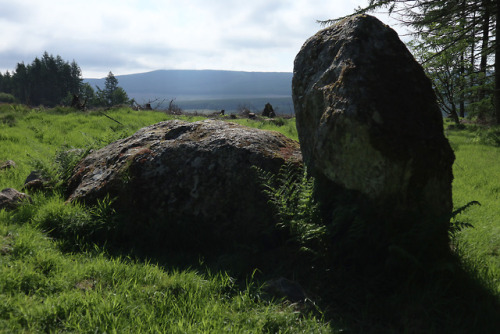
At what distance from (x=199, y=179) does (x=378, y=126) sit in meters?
2.49

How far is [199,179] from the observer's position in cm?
490

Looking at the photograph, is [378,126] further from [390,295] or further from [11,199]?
[11,199]

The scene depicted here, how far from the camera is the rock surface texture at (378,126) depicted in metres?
3.54

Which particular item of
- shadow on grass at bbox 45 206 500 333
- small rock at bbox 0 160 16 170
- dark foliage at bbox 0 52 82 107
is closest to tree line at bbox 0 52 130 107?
dark foliage at bbox 0 52 82 107

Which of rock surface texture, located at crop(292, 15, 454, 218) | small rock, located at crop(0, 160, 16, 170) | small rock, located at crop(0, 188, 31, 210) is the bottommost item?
small rock, located at crop(0, 188, 31, 210)

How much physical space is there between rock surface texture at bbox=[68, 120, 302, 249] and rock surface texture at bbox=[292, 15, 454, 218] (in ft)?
3.12

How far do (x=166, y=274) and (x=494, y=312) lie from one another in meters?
3.21

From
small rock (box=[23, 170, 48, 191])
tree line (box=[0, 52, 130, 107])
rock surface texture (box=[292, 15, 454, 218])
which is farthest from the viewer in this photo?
tree line (box=[0, 52, 130, 107])

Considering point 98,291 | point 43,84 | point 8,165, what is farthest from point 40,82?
point 98,291

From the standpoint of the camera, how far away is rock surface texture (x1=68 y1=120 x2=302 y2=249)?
4.70 meters

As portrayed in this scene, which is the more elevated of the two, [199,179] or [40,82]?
[40,82]

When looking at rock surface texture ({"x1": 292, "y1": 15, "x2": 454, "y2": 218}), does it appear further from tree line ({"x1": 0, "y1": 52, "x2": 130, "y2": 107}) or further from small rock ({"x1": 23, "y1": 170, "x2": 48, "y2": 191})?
tree line ({"x1": 0, "y1": 52, "x2": 130, "y2": 107})

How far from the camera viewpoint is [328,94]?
4.08 metres

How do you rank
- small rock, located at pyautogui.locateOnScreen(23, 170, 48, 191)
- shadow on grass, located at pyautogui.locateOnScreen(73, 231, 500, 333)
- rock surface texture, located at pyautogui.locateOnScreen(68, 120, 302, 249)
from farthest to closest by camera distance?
small rock, located at pyautogui.locateOnScreen(23, 170, 48, 191) → rock surface texture, located at pyautogui.locateOnScreen(68, 120, 302, 249) → shadow on grass, located at pyautogui.locateOnScreen(73, 231, 500, 333)
